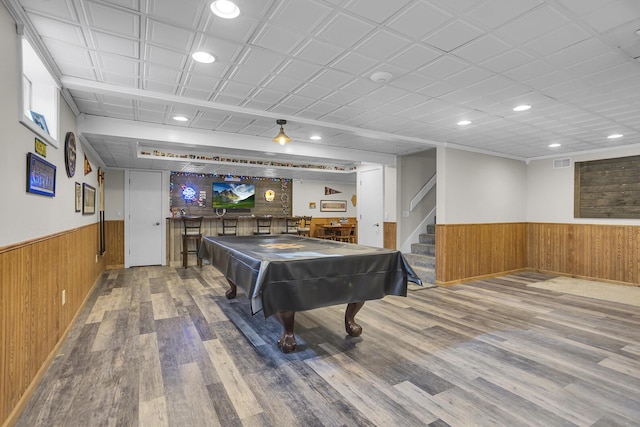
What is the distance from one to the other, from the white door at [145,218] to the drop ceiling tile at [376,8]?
7040mm

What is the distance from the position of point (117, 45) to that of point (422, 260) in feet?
18.2

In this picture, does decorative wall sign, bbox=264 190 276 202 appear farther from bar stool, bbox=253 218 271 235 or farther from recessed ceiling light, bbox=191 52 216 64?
recessed ceiling light, bbox=191 52 216 64

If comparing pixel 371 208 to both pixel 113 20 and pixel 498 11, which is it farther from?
pixel 113 20

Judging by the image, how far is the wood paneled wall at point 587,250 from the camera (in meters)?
5.69

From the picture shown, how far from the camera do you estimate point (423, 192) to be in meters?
7.10

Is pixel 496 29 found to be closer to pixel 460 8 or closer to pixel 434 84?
pixel 460 8

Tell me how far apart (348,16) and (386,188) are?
519 cm

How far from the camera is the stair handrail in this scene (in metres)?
6.98

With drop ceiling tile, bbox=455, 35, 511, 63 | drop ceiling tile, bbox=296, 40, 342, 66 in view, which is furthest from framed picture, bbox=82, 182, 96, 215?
drop ceiling tile, bbox=455, 35, 511, 63

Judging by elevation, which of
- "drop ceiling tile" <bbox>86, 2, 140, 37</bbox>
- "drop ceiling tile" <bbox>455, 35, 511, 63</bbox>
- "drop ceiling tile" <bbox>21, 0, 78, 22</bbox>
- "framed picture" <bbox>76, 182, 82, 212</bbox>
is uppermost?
"drop ceiling tile" <bbox>455, 35, 511, 63</bbox>

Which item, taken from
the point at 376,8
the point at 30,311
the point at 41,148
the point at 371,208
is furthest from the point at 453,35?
the point at 371,208

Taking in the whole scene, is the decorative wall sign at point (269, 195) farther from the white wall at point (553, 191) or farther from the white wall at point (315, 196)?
the white wall at point (553, 191)

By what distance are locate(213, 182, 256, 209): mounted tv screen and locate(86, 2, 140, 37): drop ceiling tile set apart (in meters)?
6.90

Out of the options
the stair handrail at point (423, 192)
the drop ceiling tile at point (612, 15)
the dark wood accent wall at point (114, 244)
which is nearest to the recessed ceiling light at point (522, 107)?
the drop ceiling tile at point (612, 15)
